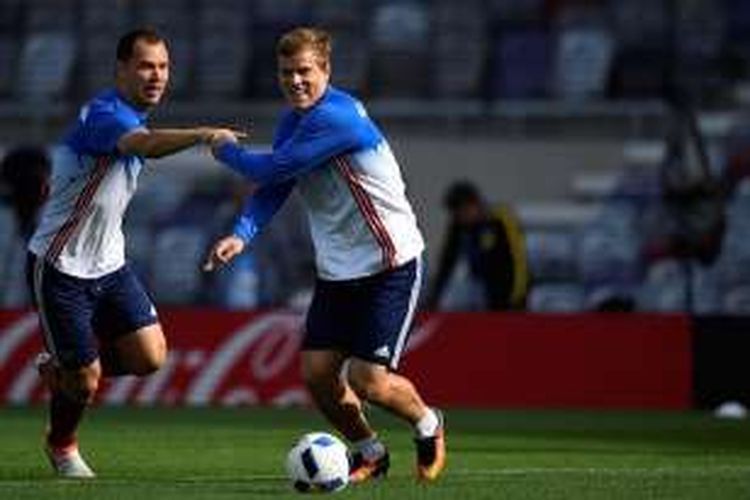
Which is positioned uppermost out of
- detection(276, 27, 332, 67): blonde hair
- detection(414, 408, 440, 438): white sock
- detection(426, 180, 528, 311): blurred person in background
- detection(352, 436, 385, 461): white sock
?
detection(276, 27, 332, 67): blonde hair

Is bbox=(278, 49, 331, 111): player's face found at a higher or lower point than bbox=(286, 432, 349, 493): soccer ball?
higher

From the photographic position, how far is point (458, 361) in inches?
808

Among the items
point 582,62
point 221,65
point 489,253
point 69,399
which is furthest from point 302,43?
point 221,65

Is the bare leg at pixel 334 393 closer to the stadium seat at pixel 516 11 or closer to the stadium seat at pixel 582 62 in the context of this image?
the stadium seat at pixel 582 62

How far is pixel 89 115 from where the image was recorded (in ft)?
40.3

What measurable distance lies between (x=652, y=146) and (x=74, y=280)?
43.1ft

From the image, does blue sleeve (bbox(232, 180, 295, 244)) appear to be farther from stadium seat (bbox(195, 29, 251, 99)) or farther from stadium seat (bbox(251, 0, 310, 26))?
stadium seat (bbox(251, 0, 310, 26))

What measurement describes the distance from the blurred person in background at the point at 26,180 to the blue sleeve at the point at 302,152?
9.74 meters

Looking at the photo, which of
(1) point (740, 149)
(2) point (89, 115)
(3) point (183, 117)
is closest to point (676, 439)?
(2) point (89, 115)

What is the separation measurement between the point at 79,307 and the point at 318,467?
179 centimetres

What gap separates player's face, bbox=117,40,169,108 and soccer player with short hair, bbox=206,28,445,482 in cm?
72

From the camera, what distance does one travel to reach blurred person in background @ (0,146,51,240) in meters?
21.6

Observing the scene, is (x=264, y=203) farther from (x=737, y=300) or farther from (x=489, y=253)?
(x=737, y=300)

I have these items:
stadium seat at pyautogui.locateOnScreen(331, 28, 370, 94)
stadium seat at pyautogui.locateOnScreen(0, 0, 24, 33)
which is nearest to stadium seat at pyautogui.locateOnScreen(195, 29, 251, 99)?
stadium seat at pyautogui.locateOnScreen(331, 28, 370, 94)
